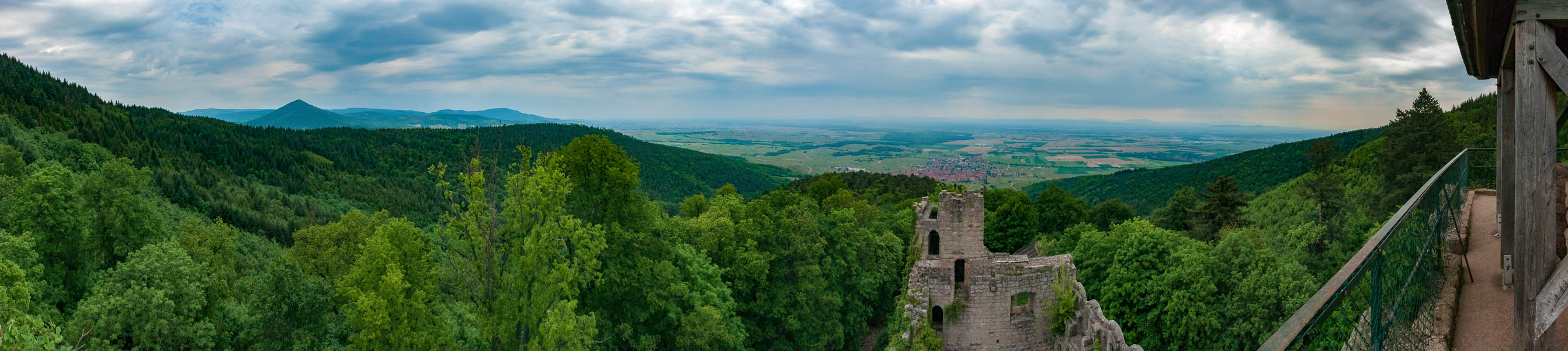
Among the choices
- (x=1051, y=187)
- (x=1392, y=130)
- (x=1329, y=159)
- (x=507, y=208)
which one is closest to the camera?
(x=507, y=208)

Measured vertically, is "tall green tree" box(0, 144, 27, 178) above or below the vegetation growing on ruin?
above

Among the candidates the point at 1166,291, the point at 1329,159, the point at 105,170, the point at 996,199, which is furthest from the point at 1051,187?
the point at 105,170

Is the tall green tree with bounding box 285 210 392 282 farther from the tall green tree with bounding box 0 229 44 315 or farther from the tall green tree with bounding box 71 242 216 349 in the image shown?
the tall green tree with bounding box 0 229 44 315

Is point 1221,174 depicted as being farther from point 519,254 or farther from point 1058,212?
point 519,254

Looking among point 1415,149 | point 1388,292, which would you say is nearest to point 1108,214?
point 1415,149

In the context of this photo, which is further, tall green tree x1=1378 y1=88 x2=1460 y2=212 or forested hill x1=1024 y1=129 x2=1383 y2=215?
forested hill x1=1024 y1=129 x2=1383 y2=215

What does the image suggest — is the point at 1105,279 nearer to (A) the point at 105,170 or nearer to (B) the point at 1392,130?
(B) the point at 1392,130

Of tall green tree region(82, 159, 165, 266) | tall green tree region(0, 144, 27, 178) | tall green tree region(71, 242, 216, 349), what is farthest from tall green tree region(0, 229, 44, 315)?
tall green tree region(0, 144, 27, 178)
